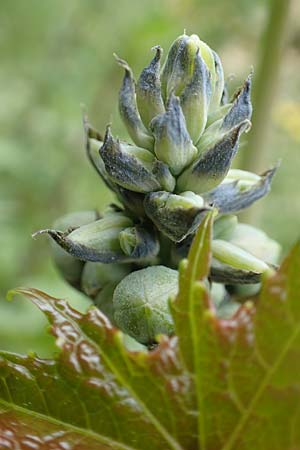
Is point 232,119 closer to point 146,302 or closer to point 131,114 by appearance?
point 131,114

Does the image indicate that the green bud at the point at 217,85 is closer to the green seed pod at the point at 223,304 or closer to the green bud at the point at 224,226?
the green bud at the point at 224,226

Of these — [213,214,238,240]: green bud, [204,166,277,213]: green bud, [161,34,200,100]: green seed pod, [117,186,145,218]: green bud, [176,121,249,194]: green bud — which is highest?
[161,34,200,100]: green seed pod

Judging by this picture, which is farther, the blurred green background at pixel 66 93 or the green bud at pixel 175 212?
the blurred green background at pixel 66 93

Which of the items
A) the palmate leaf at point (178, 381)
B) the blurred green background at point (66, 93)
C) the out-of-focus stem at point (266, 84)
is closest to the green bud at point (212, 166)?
the palmate leaf at point (178, 381)

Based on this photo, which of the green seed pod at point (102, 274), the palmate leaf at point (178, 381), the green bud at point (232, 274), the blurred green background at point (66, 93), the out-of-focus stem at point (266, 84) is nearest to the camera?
the palmate leaf at point (178, 381)

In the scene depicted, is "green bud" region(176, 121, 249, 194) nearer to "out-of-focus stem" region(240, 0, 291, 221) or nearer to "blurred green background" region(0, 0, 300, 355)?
"out-of-focus stem" region(240, 0, 291, 221)

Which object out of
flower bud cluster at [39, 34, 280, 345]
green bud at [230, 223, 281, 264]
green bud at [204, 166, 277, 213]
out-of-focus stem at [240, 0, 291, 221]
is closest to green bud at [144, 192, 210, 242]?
flower bud cluster at [39, 34, 280, 345]

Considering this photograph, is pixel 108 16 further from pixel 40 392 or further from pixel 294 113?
pixel 40 392
